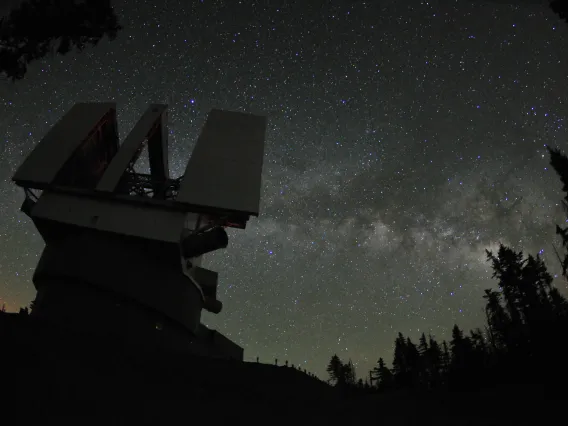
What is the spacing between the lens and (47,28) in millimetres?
9258

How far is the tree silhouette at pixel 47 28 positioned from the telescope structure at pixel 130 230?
605 cm

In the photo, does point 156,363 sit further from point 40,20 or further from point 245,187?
point 40,20

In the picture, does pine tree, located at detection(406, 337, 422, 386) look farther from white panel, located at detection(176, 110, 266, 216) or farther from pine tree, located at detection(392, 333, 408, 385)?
white panel, located at detection(176, 110, 266, 216)

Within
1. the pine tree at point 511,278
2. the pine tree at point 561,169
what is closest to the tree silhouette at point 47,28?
the pine tree at point 561,169

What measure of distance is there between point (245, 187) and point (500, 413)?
1029 cm

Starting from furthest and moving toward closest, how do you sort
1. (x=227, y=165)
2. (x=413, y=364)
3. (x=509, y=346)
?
(x=413, y=364) → (x=509, y=346) → (x=227, y=165)

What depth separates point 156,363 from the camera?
1006 cm

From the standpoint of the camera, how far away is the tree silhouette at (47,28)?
354 inches

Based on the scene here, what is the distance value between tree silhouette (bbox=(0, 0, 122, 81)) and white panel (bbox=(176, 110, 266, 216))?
6.11 metres

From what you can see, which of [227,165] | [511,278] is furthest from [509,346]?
[227,165]

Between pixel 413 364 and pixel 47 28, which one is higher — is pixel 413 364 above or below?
above

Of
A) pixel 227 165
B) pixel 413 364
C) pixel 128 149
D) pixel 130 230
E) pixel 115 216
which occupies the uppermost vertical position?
pixel 413 364

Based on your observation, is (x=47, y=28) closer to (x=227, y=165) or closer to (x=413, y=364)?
(x=227, y=165)

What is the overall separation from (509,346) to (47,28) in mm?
29559
